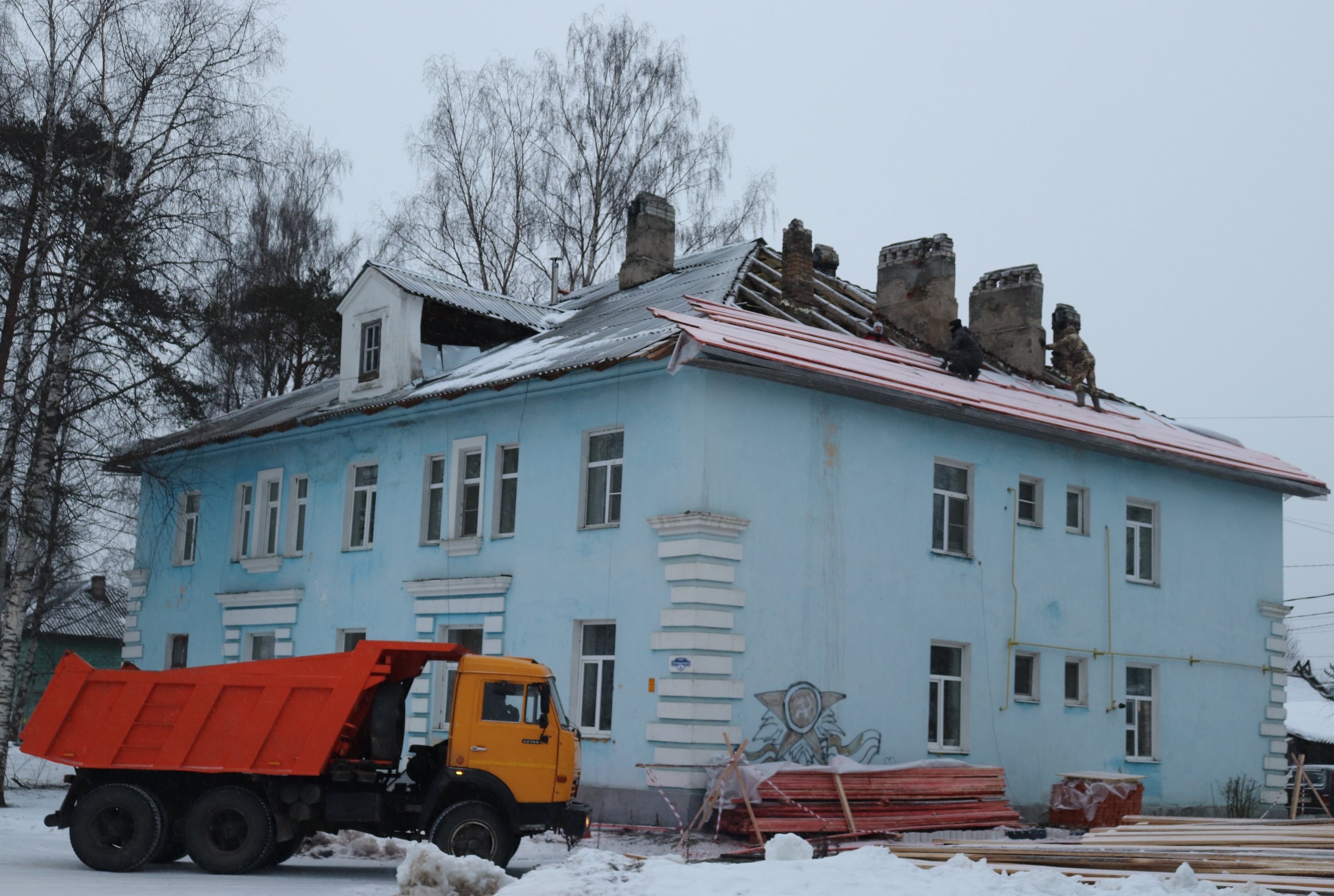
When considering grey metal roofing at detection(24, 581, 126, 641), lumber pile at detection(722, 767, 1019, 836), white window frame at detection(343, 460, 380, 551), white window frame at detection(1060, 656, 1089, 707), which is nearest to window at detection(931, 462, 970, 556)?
white window frame at detection(1060, 656, 1089, 707)

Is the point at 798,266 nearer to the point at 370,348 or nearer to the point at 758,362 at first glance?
the point at 758,362

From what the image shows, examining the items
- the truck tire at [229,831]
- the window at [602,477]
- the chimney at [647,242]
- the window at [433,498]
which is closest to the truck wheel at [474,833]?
the truck tire at [229,831]

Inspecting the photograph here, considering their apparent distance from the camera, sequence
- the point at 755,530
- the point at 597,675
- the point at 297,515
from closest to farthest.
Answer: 1. the point at 755,530
2. the point at 597,675
3. the point at 297,515

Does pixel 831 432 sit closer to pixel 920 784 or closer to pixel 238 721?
pixel 920 784

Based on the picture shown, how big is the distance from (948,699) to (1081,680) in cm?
312

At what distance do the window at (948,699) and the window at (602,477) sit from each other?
17.4 feet

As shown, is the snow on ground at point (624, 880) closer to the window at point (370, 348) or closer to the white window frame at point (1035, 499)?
the white window frame at point (1035, 499)

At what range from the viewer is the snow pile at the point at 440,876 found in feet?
38.5

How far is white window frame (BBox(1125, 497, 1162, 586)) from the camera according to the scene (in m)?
24.2

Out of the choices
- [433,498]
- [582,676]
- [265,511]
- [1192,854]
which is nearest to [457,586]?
[433,498]

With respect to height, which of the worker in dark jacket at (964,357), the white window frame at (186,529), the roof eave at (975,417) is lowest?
the white window frame at (186,529)

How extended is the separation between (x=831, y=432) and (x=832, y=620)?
2635mm

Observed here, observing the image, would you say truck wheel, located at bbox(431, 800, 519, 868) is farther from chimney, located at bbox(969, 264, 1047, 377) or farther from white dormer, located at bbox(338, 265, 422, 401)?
chimney, located at bbox(969, 264, 1047, 377)

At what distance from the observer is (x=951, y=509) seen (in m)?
21.7
